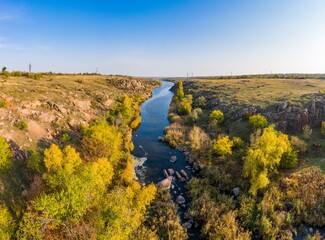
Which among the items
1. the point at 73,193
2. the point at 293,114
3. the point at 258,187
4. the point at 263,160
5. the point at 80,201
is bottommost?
the point at 258,187

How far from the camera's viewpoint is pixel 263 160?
3841 cm

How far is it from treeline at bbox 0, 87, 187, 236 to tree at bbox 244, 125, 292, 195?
14.2 m

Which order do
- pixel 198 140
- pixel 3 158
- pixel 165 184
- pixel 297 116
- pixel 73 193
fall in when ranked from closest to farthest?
pixel 73 193 < pixel 3 158 < pixel 165 184 < pixel 198 140 < pixel 297 116

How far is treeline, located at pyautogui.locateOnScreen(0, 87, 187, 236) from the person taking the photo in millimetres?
24875

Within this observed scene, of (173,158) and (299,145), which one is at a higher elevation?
(299,145)

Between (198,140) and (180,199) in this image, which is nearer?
(180,199)

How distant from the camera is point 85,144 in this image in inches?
1750

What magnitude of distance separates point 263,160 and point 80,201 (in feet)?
93.7

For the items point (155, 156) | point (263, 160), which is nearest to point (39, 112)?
point (155, 156)

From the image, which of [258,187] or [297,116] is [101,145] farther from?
[297,116]

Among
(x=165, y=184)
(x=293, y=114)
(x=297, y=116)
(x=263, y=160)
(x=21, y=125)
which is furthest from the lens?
(x=293, y=114)

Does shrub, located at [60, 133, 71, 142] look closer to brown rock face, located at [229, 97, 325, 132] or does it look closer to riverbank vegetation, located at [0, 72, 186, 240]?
riverbank vegetation, located at [0, 72, 186, 240]

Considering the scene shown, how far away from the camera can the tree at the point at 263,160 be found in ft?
124

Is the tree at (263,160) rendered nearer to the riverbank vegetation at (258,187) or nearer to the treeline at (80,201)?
the riverbank vegetation at (258,187)
